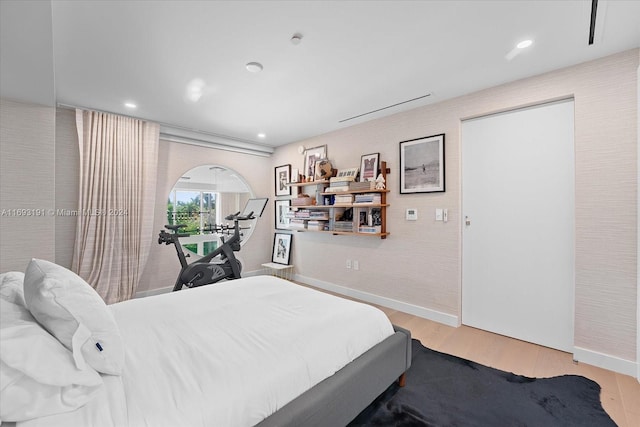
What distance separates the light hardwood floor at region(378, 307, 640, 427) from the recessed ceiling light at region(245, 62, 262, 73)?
291 cm

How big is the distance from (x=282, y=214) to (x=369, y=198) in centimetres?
204

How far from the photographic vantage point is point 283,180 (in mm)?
5062

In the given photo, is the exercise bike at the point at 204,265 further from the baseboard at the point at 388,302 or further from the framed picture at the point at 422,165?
the framed picture at the point at 422,165

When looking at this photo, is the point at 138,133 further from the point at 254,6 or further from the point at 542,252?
the point at 542,252

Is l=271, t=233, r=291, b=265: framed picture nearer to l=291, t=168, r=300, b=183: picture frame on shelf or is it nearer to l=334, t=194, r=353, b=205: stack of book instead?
l=291, t=168, r=300, b=183: picture frame on shelf

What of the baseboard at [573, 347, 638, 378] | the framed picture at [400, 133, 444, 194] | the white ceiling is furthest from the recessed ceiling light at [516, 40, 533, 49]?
the baseboard at [573, 347, 638, 378]

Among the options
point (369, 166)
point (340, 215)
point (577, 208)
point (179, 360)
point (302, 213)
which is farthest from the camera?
point (302, 213)

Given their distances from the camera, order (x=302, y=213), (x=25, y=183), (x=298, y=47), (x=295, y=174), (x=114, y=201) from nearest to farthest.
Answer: (x=298, y=47) < (x=25, y=183) < (x=114, y=201) < (x=302, y=213) < (x=295, y=174)

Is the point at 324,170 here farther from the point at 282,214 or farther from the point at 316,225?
the point at 282,214

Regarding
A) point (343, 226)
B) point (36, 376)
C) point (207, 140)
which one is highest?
point (207, 140)

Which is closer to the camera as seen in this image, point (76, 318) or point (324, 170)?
point (76, 318)

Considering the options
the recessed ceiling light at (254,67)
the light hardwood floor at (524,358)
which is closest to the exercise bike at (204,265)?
the recessed ceiling light at (254,67)

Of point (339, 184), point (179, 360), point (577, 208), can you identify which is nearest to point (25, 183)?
point (179, 360)

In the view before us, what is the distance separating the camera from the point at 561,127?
8.07 ft
